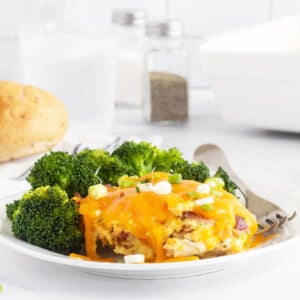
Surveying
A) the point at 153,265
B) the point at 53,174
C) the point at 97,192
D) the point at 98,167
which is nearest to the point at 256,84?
the point at 98,167

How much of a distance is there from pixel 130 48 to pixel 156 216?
4.81 ft

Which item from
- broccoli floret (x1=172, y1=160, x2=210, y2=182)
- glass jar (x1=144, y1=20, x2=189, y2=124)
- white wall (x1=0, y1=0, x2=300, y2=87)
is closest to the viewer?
broccoli floret (x1=172, y1=160, x2=210, y2=182)

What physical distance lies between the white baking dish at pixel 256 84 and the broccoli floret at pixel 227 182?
26.3 inches

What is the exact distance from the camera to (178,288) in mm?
1212

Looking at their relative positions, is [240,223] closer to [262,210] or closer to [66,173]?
[262,210]

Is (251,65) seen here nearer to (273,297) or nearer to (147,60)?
(147,60)

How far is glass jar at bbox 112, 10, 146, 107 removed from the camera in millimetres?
2600

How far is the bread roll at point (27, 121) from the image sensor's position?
6.61ft

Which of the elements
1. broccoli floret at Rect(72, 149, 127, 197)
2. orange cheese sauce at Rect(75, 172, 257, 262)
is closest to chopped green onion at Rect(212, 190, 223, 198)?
orange cheese sauce at Rect(75, 172, 257, 262)

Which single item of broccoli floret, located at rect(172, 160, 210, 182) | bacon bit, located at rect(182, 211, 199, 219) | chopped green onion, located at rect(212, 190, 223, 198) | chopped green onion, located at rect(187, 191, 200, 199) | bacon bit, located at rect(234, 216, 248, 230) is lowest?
broccoli floret, located at rect(172, 160, 210, 182)

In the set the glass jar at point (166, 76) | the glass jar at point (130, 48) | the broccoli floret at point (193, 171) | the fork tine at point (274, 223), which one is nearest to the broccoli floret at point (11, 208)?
the broccoli floret at point (193, 171)

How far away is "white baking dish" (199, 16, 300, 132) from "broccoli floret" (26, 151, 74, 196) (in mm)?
839

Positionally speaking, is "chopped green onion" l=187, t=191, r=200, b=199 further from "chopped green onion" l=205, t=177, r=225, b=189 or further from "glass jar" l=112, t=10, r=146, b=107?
"glass jar" l=112, t=10, r=146, b=107

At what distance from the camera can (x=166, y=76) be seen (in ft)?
8.16
